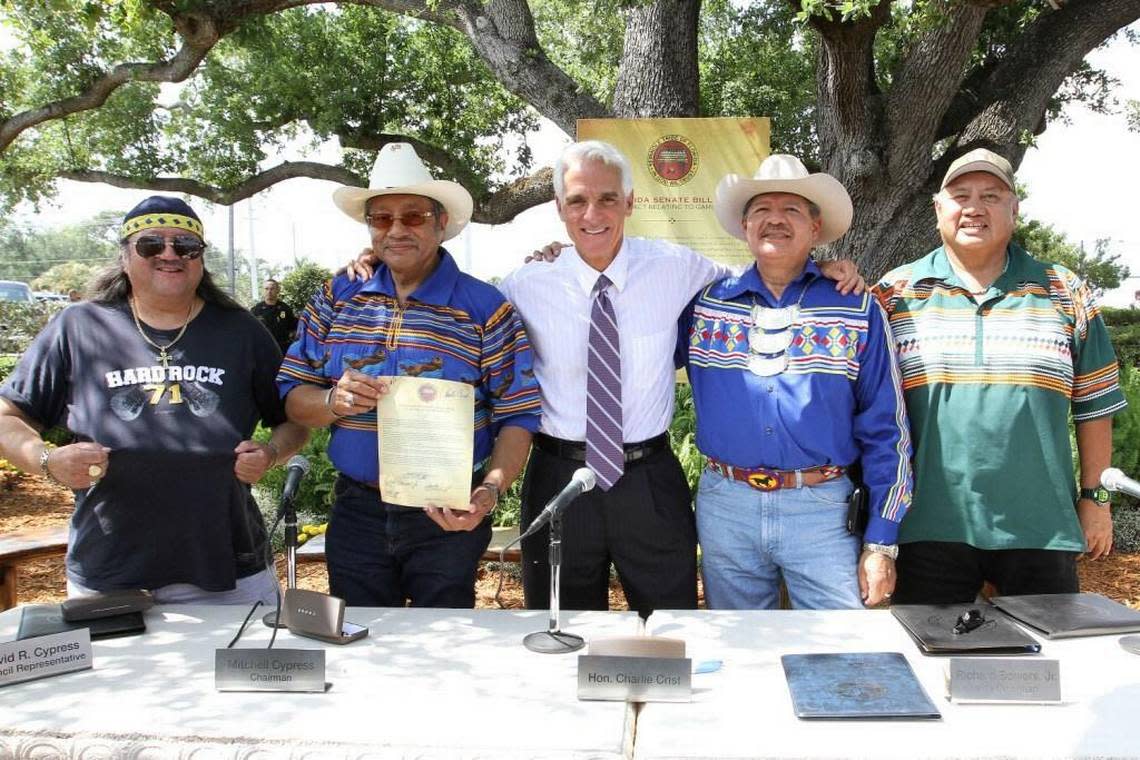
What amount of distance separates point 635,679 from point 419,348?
4.78 ft

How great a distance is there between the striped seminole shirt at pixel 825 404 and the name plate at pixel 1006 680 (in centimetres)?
89

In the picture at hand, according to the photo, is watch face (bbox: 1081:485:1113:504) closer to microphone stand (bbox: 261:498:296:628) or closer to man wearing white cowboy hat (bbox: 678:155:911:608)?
man wearing white cowboy hat (bbox: 678:155:911:608)

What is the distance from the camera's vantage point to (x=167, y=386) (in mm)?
3125

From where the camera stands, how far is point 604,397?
340 cm

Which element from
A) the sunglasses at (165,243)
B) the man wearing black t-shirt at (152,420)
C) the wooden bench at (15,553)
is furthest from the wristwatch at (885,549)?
the wooden bench at (15,553)

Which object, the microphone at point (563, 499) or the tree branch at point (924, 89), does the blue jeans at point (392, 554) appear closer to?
the microphone at point (563, 499)

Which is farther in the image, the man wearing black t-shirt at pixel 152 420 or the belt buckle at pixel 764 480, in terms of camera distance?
the belt buckle at pixel 764 480

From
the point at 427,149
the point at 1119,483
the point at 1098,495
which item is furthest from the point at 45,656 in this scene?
the point at 427,149

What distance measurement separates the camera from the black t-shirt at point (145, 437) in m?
3.07

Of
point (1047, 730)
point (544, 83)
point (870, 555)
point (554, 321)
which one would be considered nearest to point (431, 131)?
point (544, 83)

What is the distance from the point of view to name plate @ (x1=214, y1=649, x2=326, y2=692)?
2.36 metres

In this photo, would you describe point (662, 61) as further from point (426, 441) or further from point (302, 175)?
point (302, 175)

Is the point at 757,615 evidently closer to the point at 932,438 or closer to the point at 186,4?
the point at 932,438

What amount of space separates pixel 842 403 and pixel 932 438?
1.26 feet
